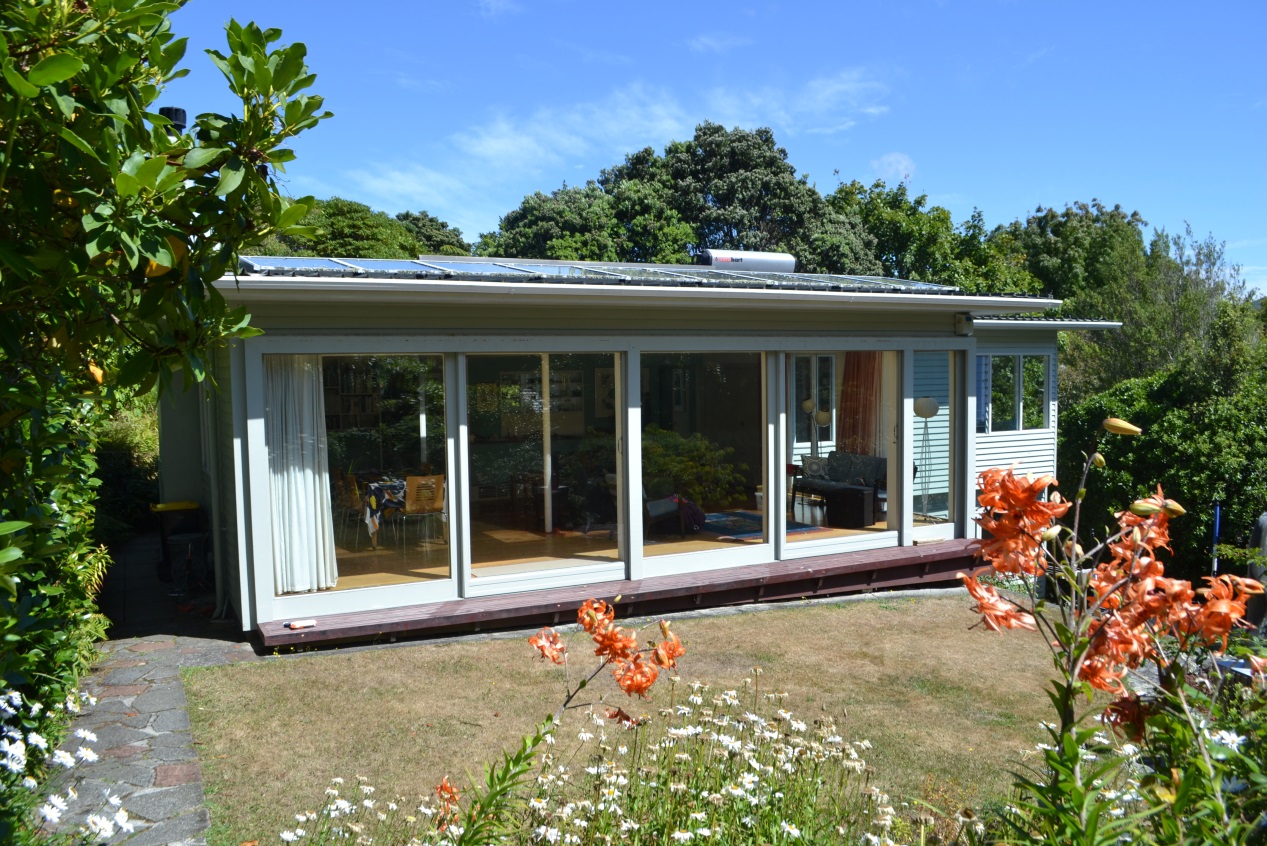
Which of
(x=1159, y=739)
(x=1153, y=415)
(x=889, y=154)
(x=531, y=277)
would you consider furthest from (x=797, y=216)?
(x=1159, y=739)

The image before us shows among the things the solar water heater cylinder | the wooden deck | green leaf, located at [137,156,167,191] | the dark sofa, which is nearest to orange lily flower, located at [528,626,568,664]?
green leaf, located at [137,156,167,191]

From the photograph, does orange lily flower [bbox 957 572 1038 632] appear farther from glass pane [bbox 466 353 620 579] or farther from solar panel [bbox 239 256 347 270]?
glass pane [bbox 466 353 620 579]

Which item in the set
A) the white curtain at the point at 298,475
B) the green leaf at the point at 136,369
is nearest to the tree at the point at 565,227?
the white curtain at the point at 298,475

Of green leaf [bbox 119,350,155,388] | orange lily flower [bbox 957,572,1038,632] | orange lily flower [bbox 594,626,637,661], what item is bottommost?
orange lily flower [bbox 594,626,637,661]

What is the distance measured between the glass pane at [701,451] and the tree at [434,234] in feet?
81.2

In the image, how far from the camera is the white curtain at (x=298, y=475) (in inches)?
286

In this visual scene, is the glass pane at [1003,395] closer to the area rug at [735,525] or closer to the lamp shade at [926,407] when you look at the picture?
the lamp shade at [926,407]

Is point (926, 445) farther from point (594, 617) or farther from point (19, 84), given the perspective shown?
point (19, 84)

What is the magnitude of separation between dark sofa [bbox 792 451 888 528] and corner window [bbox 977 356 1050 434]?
204 inches

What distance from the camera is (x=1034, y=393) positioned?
15117 millimetres

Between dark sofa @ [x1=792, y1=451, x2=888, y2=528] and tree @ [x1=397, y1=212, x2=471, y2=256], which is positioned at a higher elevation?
tree @ [x1=397, y1=212, x2=471, y2=256]

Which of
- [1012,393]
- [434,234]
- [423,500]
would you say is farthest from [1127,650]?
[434,234]

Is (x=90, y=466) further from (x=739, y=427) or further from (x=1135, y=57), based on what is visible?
(x=1135, y=57)

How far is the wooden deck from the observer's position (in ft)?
23.6
